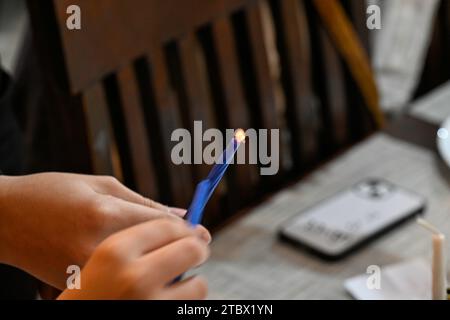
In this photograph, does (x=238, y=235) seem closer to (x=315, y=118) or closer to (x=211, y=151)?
(x=211, y=151)

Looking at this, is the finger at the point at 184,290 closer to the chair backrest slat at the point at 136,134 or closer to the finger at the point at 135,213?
the finger at the point at 135,213

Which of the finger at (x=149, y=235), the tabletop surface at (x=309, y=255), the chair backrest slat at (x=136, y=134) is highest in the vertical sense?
the finger at (x=149, y=235)

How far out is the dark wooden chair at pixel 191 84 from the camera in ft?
3.29

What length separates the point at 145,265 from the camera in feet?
1.71

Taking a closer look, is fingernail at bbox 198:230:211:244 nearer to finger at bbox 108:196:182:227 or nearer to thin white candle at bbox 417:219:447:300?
finger at bbox 108:196:182:227

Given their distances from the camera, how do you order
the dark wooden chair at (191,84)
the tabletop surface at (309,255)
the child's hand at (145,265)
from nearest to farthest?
the child's hand at (145,265)
the tabletop surface at (309,255)
the dark wooden chair at (191,84)

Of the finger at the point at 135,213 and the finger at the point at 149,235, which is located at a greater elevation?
the finger at the point at 149,235

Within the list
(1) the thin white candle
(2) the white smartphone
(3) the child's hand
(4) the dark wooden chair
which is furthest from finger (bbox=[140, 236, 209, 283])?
(4) the dark wooden chair

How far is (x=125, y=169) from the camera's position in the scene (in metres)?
1.12

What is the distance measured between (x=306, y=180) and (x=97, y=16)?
1.01ft

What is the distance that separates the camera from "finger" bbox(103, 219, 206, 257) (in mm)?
531

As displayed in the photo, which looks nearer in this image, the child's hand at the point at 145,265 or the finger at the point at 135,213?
the child's hand at the point at 145,265

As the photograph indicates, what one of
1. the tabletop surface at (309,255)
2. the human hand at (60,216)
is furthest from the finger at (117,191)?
the tabletop surface at (309,255)
